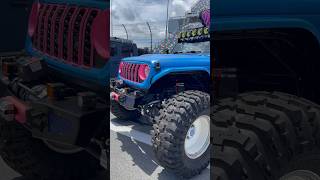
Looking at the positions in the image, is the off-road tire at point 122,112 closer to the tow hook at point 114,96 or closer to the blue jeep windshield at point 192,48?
the tow hook at point 114,96

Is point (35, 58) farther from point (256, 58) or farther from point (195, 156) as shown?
point (256, 58)

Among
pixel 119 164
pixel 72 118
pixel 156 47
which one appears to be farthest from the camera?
pixel 72 118

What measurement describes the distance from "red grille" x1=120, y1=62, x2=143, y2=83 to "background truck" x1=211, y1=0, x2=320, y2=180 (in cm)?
34

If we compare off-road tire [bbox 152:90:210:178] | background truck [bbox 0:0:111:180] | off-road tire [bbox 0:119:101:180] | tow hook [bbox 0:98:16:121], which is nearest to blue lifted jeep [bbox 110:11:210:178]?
off-road tire [bbox 152:90:210:178]

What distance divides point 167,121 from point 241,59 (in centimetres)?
49

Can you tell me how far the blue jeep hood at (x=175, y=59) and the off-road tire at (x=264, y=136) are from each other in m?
0.28

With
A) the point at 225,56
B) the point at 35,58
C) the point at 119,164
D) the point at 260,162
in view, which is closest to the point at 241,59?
the point at 225,56

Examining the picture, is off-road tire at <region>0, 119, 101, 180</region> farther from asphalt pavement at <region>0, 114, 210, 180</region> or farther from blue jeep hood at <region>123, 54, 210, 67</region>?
blue jeep hood at <region>123, 54, 210, 67</region>

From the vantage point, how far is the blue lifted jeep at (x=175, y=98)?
4.32 ft

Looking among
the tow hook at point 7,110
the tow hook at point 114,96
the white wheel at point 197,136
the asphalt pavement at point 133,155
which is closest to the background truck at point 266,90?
the white wheel at point 197,136

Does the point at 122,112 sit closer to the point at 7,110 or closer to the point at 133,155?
the point at 133,155

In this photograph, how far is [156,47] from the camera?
1.32m

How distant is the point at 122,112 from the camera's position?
1410 mm

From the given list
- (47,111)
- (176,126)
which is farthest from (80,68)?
(176,126)
